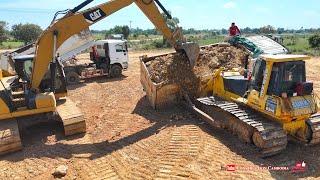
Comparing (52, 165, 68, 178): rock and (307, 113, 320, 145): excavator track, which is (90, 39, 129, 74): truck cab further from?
(307, 113, 320, 145): excavator track

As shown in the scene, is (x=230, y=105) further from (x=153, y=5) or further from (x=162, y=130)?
(x=153, y=5)

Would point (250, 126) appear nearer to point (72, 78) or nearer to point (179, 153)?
point (179, 153)

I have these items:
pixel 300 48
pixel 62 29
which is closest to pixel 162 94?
pixel 62 29

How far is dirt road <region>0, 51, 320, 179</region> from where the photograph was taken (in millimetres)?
8383

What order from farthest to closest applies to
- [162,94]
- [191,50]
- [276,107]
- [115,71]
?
1. [115,71]
2. [191,50]
3. [162,94]
4. [276,107]

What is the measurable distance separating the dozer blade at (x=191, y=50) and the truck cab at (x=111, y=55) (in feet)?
29.6

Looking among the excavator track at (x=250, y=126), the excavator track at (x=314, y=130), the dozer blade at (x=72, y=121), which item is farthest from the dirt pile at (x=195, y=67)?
the excavator track at (x=314, y=130)

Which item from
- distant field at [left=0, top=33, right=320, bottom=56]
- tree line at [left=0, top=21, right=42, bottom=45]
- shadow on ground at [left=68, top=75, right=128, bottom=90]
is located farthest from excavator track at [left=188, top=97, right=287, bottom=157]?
tree line at [left=0, top=21, right=42, bottom=45]

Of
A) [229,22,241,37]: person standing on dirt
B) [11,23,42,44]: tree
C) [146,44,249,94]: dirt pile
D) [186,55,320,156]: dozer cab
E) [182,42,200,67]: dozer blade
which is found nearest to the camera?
[186,55,320,156]: dozer cab

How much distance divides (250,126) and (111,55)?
1326 centimetres

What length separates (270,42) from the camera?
16.9m

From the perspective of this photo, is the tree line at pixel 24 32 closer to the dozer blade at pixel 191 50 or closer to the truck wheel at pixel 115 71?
the truck wheel at pixel 115 71

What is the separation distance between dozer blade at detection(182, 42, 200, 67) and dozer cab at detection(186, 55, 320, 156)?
10.9 ft

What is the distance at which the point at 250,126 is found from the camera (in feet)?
30.7
